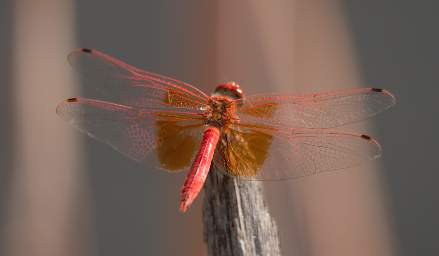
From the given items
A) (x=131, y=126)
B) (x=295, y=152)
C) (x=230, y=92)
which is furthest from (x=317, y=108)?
(x=131, y=126)

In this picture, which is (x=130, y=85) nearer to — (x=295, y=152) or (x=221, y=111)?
(x=221, y=111)

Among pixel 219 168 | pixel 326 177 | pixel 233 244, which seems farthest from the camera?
pixel 326 177

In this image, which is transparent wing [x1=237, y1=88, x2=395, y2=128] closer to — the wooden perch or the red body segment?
the red body segment

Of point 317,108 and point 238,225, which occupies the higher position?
point 317,108

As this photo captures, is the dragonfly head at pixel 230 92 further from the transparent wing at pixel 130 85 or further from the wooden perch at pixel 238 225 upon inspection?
the wooden perch at pixel 238 225

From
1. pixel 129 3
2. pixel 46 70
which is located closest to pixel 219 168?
pixel 46 70

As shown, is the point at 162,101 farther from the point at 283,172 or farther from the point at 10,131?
the point at 10,131
